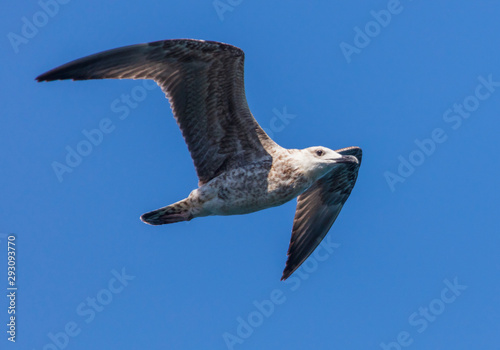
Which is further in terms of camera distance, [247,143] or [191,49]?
[247,143]

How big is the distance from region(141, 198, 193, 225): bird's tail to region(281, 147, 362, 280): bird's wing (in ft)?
7.86

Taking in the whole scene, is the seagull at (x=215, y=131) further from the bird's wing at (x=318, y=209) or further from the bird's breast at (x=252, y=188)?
the bird's wing at (x=318, y=209)

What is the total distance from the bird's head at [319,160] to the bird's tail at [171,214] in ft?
6.30

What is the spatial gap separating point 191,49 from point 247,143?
1.75 m

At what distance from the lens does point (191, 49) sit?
1268 cm

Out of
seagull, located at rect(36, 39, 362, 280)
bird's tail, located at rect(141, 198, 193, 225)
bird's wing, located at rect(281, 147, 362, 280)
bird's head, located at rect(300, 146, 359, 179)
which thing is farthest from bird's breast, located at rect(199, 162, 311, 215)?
bird's wing, located at rect(281, 147, 362, 280)

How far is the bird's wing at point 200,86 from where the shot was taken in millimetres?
12680

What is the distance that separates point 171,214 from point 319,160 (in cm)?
241

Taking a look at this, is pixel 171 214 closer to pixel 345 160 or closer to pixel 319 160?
pixel 319 160

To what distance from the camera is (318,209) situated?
601 inches

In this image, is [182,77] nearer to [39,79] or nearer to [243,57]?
[243,57]

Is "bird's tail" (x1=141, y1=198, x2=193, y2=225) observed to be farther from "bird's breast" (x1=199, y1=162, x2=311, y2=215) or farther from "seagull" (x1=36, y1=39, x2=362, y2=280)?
"bird's breast" (x1=199, y1=162, x2=311, y2=215)

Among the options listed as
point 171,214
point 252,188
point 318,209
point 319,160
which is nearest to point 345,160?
point 319,160

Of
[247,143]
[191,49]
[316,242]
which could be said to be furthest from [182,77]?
[316,242]
